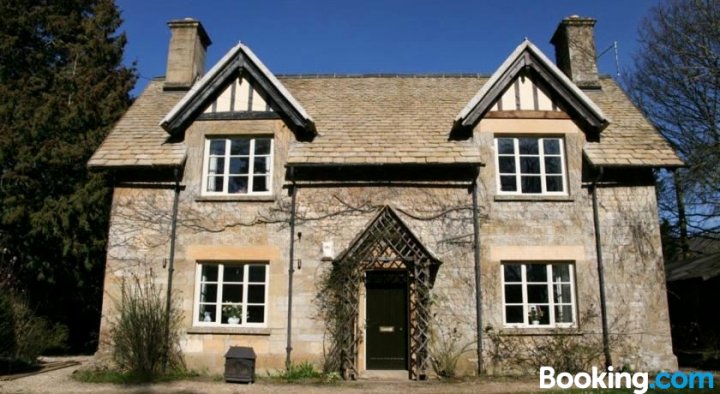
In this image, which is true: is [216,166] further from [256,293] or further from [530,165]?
[530,165]

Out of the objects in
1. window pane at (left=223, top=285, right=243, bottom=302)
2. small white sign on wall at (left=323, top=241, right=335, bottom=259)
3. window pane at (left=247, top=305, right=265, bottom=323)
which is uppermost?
small white sign on wall at (left=323, top=241, right=335, bottom=259)

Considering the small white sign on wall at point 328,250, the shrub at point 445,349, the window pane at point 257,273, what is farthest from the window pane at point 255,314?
the shrub at point 445,349

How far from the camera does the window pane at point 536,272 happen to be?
14.1 m

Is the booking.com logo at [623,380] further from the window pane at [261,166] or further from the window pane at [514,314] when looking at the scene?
the window pane at [261,166]

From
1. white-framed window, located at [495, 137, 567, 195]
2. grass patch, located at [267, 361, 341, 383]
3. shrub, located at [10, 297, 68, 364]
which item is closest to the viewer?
grass patch, located at [267, 361, 341, 383]

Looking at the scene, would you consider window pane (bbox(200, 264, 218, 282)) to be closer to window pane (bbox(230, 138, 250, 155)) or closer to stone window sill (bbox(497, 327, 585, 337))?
window pane (bbox(230, 138, 250, 155))

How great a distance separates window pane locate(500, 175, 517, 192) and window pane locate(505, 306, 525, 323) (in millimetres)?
3178

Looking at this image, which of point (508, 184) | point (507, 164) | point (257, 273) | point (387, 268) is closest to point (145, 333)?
point (257, 273)

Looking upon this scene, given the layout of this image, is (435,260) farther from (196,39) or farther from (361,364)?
(196,39)

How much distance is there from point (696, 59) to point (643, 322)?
12.7 metres

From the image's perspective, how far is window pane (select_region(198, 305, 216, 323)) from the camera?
1412cm

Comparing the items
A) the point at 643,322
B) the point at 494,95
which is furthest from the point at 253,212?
the point at 643,322

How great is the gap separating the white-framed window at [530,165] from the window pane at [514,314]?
309 cm

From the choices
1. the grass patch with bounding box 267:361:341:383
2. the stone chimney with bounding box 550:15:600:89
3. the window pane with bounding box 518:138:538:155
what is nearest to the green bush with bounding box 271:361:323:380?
the grass patch with bounding box 267:361:341:383
